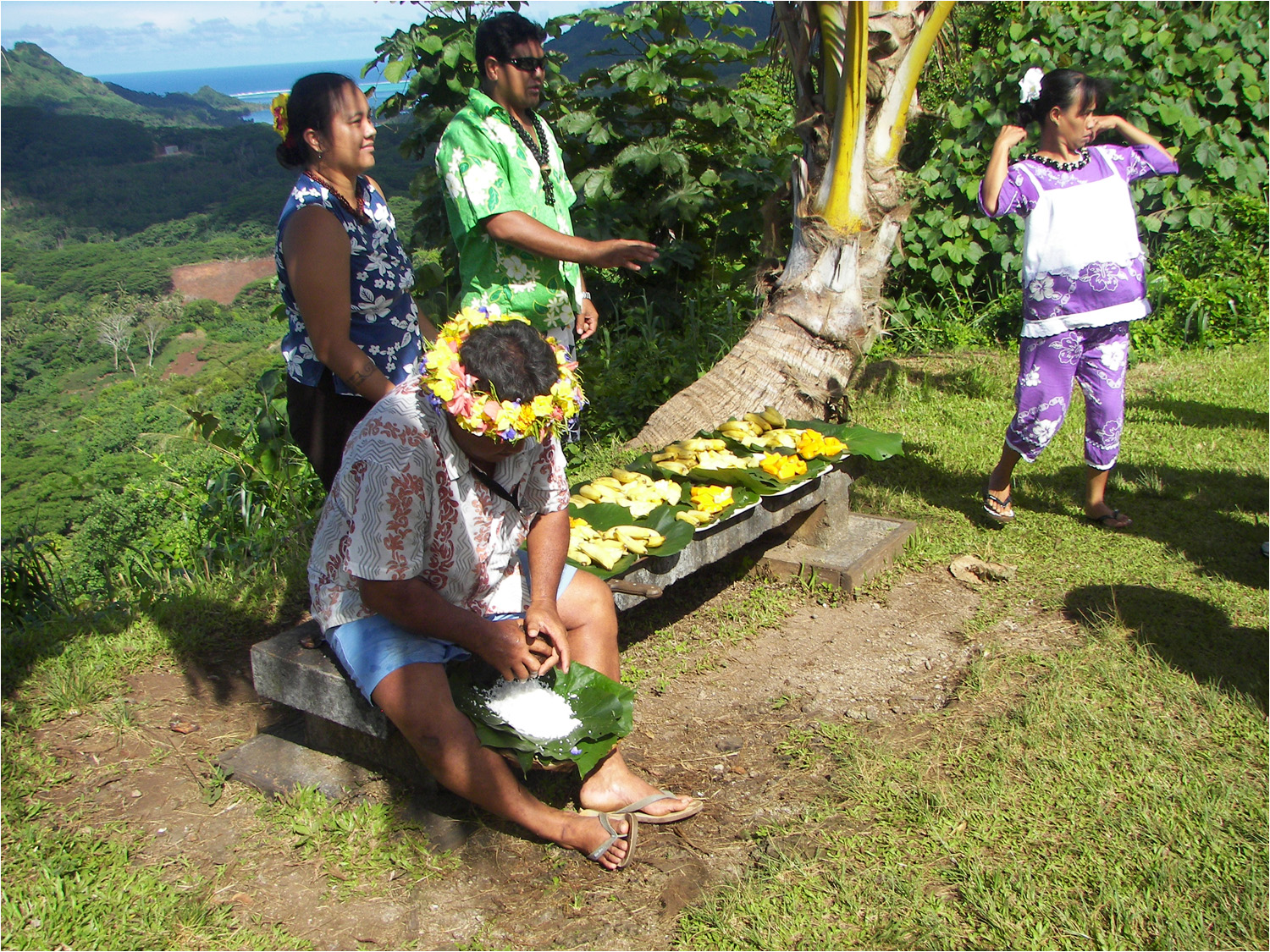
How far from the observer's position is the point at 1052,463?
5055 millimetres

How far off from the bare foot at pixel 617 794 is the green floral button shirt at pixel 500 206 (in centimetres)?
155

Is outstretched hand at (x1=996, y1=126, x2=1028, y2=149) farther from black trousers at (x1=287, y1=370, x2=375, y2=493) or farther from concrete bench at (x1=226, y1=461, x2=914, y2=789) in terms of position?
black trousers at (x1=287, y1=370, x2=375, y2=493)

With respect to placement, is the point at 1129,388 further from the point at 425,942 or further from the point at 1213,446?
the point at 425,942

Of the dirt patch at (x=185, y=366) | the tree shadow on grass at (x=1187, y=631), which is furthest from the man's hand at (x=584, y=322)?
the dirt patch at (x=185, y=366)

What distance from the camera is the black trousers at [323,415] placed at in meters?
2.89

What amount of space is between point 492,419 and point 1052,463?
3.89m

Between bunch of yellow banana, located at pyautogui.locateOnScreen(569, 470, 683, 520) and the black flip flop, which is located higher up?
bunch of yellow banana, located at pyautogui.locateOnScreen(569, 470, 683, 520)

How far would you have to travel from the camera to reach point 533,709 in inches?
96.0

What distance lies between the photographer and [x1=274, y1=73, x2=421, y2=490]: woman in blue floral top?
2641 millimetres

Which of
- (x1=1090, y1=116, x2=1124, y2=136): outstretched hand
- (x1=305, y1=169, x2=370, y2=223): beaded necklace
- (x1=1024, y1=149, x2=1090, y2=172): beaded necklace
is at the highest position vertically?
(x1=1090, y1=116, x2=1124, y2=136): outstretched hand

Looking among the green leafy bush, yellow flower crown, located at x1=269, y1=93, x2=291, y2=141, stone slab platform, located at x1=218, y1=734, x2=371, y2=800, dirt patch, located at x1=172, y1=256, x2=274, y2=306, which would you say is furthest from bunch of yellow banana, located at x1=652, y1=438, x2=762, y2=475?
dirt patch, located at x1=172, y1=256, x2=274, y2=306

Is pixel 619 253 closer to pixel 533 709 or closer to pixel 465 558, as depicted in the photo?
pixel 465 558

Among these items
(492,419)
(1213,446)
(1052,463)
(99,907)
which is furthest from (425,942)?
(1213,446)

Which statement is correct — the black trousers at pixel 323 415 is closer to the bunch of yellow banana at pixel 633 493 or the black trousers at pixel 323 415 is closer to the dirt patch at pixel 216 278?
the bunch of yellow banana at pixel 633 493
